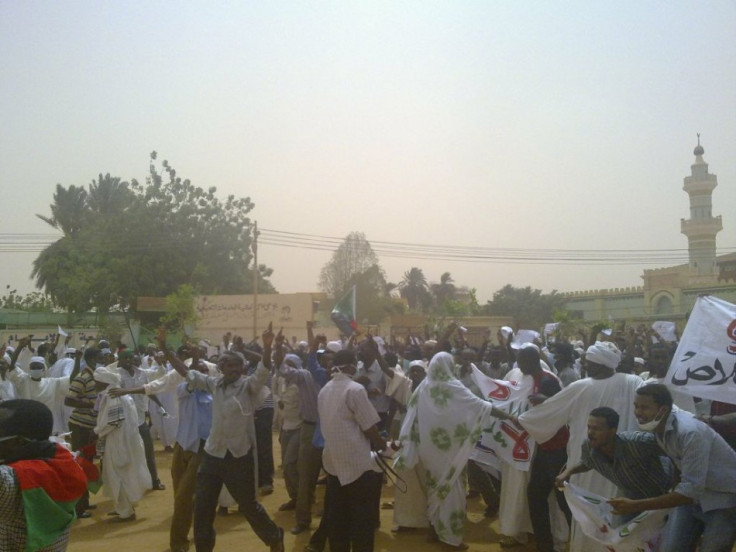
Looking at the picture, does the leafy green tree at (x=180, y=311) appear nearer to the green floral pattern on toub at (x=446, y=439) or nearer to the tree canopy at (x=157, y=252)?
the tree canopy at (x=157, y=252)

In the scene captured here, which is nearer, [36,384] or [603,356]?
[603,356]

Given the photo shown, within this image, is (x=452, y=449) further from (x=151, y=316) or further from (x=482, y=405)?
(x=151, y=316)

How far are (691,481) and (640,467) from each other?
1.29 ft

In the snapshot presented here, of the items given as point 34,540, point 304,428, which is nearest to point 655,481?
point 34,540

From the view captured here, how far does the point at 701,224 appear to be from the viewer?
5806cm

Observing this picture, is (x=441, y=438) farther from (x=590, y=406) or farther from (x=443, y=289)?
(x=443, y=289)

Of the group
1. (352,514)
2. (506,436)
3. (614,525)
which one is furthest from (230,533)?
(614,525)

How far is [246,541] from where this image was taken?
7703 mm

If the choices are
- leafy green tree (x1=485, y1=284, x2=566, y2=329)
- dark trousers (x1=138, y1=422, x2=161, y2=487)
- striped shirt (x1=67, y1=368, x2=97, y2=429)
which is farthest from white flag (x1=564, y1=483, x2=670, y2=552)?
leafy green tree (x1=485, y1=284, x2=566, y2=329)

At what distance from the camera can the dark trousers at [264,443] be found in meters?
9.96

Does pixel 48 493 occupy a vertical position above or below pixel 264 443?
above

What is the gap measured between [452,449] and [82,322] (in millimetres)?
41261

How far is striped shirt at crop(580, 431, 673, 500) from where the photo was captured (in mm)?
4594

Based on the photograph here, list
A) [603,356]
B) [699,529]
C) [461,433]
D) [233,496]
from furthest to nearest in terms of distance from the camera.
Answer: [461,433] < [233,496] < [603,356] < [699,529]
